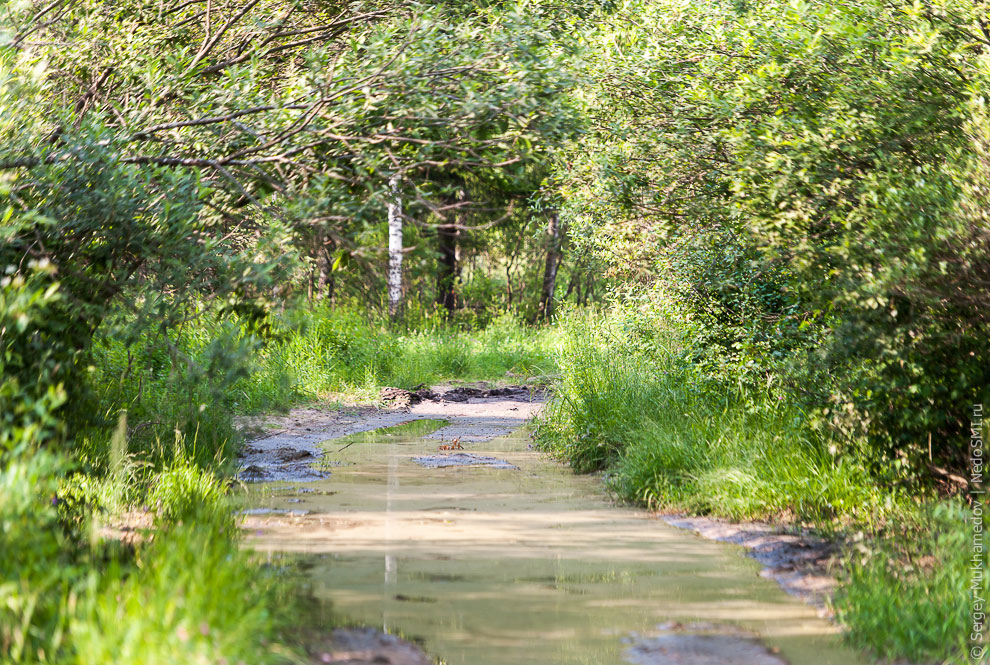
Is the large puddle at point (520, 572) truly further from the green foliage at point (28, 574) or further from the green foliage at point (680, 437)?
the green foliage at point (28, 574)

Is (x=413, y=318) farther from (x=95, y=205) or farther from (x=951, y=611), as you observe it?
(x=951, y=611)

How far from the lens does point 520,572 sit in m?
7.10

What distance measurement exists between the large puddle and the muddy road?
0.02 m

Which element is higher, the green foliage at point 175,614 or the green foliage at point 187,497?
the green foliage at point 175,614

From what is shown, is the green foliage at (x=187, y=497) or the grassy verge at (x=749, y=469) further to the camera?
the green foliage at (x=187, y=497)

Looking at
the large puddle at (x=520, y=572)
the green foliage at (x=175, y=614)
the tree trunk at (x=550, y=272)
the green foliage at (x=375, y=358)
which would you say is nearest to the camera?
the green foliage at (x=175, y=614)

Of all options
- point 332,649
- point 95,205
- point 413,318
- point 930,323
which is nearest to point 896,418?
point 930,323

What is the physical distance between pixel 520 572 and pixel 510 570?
Answer: 8 centimetres

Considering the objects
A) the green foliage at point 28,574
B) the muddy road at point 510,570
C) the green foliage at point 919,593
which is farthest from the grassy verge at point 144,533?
the green foliage at point 919,593

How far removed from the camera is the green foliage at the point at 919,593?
5.24 m

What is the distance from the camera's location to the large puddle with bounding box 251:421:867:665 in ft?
18.6

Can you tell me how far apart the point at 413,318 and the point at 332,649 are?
1998 cm

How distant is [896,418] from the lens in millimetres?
7469

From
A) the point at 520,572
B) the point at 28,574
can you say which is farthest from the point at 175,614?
the point at 520,572
